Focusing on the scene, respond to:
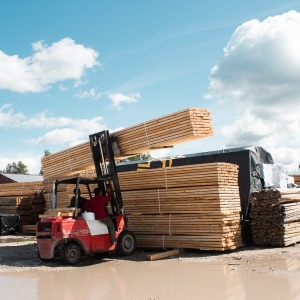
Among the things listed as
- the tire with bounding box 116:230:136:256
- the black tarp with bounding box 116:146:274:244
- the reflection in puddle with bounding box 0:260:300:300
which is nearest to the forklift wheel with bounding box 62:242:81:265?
the reflection in puddle with bounding box 0:260:300:300

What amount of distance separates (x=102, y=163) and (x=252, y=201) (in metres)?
4.36

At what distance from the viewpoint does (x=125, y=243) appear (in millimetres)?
10594

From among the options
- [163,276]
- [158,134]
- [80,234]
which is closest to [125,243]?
[80,234]

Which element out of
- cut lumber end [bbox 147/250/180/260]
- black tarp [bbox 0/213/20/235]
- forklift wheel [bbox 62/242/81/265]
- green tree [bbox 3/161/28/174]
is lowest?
cut lumber end [bbox 147/250/180/260]

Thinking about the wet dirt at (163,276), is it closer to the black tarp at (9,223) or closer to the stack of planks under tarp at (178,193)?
the stack of planks under tarp at (178,193)

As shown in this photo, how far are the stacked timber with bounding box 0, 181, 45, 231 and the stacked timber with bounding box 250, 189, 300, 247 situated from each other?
1087cm

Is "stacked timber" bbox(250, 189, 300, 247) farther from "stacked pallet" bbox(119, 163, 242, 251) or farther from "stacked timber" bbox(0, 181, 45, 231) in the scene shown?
"stacked timber" bbox(0, 181, 45, 231)

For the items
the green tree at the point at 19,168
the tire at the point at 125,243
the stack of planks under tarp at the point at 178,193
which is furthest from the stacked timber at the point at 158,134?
the green tree at the point at 19,168

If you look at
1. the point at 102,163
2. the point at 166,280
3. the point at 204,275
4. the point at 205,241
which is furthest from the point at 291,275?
the point at 102,163

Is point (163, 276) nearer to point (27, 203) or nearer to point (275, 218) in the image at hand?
point (275, 218)

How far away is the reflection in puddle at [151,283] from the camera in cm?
678

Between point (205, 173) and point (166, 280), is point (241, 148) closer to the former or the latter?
point (205, 173)

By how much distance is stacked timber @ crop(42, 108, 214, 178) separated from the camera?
9.77 meters

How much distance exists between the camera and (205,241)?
10.7m
